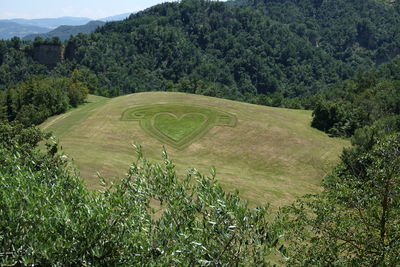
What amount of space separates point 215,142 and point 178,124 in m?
9.56

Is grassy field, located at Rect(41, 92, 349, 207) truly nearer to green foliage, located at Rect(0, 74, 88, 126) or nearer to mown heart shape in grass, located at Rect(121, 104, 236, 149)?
mown heart shape in grass, located at Rect(121, 104, 236, 149)

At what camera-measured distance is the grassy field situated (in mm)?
51031

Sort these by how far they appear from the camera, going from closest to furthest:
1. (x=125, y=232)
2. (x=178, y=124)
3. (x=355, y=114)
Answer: (x=125, y=232)
(x=178, y=124)
(x=355, y=114)

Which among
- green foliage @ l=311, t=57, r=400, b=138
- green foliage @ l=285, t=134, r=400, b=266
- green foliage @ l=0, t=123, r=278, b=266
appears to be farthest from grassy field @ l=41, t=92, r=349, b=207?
green foliage @ l=0, t=123, r=278, b=266

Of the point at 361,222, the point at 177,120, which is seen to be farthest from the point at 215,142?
the point at 361,222

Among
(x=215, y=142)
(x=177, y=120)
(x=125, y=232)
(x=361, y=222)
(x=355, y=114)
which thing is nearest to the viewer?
(x=125, y=232)

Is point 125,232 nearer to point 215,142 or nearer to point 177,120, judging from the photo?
point 215,142

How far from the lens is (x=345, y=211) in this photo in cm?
1988

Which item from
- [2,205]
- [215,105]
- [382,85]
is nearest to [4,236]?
[2,205]

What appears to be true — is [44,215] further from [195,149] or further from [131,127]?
[131,127]

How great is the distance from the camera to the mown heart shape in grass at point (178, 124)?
67.9 metres

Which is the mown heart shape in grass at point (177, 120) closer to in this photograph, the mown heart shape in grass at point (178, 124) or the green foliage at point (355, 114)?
the mown heart shape in grass at point (178, 124)

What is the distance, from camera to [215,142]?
2596 inches

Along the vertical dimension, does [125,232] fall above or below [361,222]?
above
